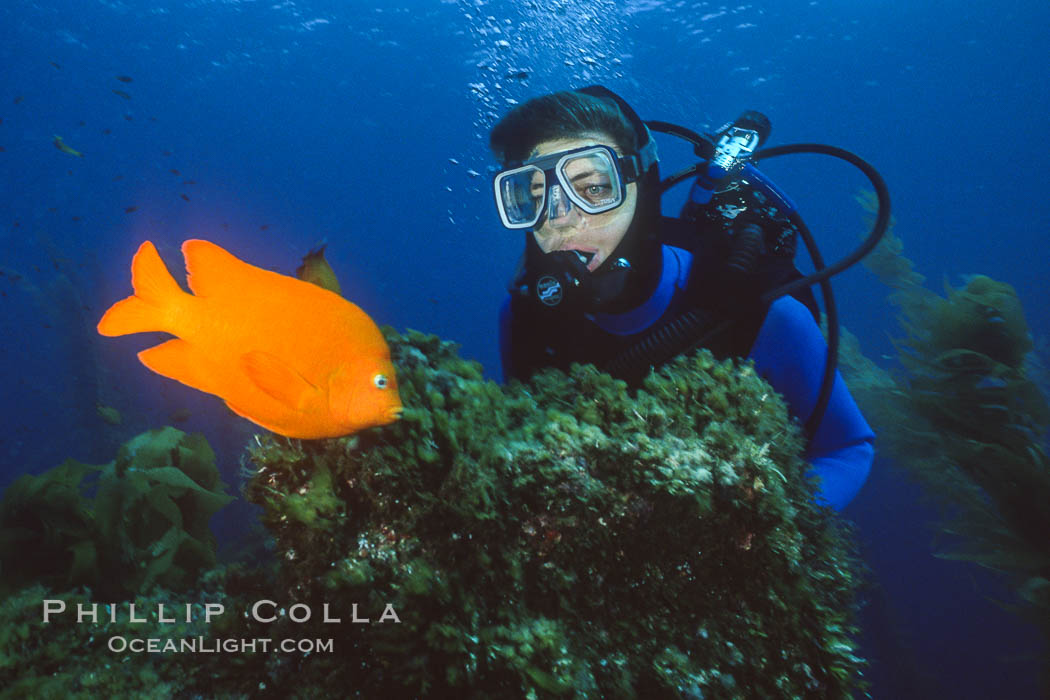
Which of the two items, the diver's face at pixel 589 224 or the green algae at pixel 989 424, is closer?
the diver's face at pixel 589 224

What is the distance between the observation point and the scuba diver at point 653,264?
104 inches

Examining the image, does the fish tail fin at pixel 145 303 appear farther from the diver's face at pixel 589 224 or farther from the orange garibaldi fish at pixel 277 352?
the diver's face at pixel 589 224

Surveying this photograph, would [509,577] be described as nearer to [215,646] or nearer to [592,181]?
[215,646]

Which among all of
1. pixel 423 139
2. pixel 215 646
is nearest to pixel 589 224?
pixel 215 646

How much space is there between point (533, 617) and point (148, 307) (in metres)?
1.23

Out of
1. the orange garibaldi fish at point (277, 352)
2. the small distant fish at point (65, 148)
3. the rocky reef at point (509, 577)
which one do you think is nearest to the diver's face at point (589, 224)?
the rocky reef at point (509, 577)

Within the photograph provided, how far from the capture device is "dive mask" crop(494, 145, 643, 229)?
2.88m

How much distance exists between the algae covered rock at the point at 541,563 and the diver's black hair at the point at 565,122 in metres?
2.32

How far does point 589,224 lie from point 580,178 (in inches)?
11.4

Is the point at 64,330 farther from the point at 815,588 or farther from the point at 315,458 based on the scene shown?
the point at 815,588

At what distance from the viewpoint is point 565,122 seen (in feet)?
9.84

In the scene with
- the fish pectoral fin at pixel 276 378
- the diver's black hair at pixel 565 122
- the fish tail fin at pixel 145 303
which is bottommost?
the fish pectoral fin at pixel 276 378

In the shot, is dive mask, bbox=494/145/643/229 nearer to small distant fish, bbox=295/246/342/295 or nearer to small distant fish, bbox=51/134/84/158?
small distant fish, bbox=295/246/342/295

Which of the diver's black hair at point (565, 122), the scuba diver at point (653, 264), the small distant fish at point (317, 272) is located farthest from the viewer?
the diver's black hair at point (565, 122)
